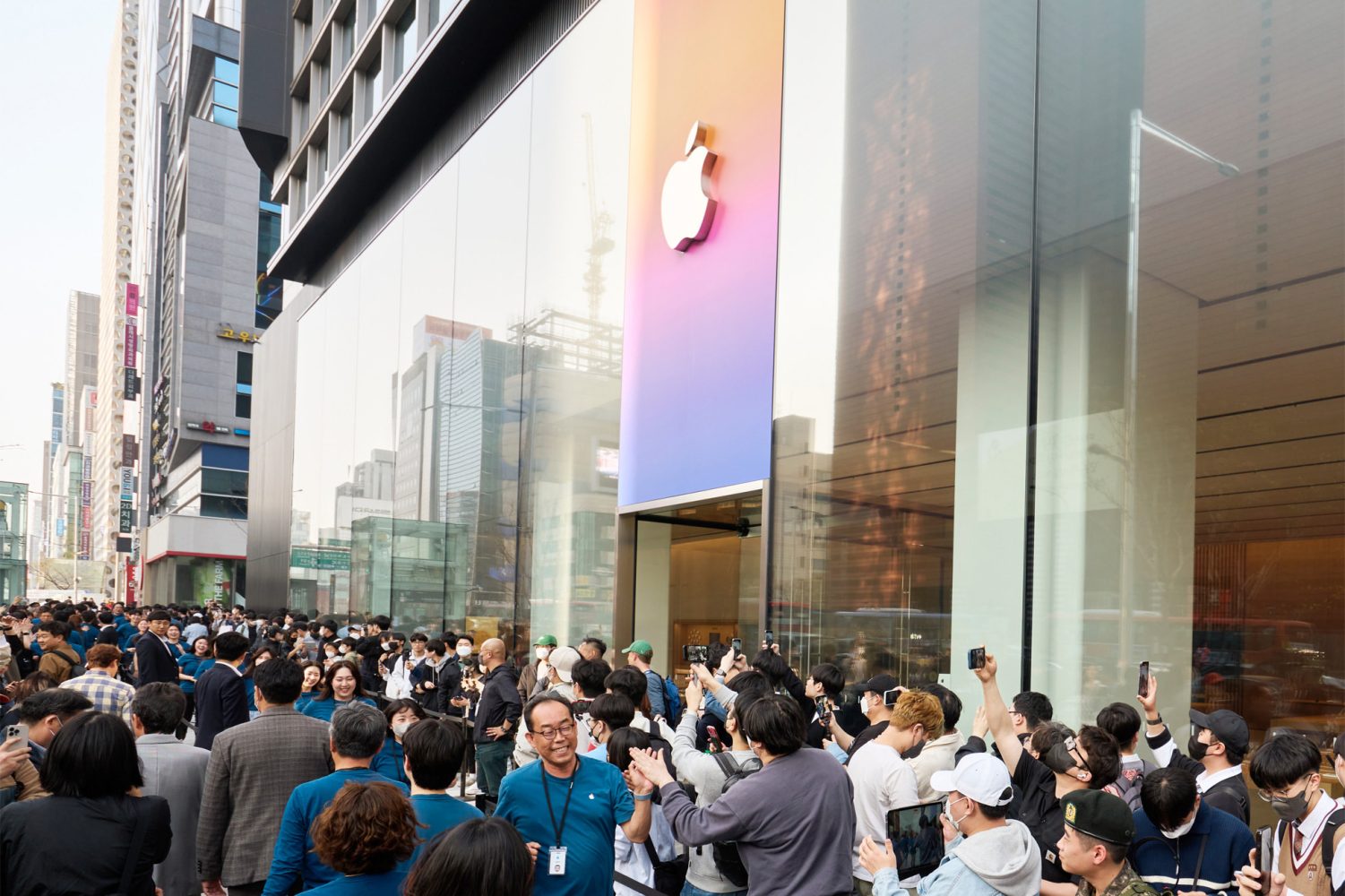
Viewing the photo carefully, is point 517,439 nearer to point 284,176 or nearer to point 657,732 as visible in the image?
point 657,732

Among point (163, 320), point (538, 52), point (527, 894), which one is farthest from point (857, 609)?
point (163, 320)

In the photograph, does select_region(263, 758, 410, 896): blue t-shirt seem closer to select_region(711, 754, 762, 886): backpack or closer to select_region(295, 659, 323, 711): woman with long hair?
select_region(711, 754, 762, 886): backpack

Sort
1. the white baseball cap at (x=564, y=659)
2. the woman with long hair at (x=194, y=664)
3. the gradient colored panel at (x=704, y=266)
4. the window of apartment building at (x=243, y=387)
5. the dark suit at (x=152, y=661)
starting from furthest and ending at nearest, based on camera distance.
Result: the window of apartment building at (x=243, y=387)
the woman with long hair at (x=194, y=664)
the gradient colored panel at (x=704, y=266)
the dark suit at (x=152, y=661)
the white baseball cap at (x=564, y=659)

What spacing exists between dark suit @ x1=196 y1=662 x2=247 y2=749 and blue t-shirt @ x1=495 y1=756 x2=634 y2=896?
4176 millimetres

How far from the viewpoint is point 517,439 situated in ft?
53.1

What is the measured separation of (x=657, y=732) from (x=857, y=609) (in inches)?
166

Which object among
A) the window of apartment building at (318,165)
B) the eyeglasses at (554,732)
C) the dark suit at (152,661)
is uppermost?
the window of apartment building at (318,165)

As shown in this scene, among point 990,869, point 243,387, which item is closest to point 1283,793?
point 990,869

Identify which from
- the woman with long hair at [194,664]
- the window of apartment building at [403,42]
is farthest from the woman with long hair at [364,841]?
the window of apartment building at [403,42]

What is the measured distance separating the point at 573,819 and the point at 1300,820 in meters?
2.58

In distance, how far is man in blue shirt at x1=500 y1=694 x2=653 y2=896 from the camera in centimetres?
341

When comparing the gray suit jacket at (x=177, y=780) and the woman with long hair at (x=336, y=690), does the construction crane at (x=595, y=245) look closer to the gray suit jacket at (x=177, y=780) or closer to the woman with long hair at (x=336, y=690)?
the woman with long hair at (x=336, y=690)

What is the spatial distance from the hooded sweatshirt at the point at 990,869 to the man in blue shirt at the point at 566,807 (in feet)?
3.18

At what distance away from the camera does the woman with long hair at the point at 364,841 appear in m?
2.79
